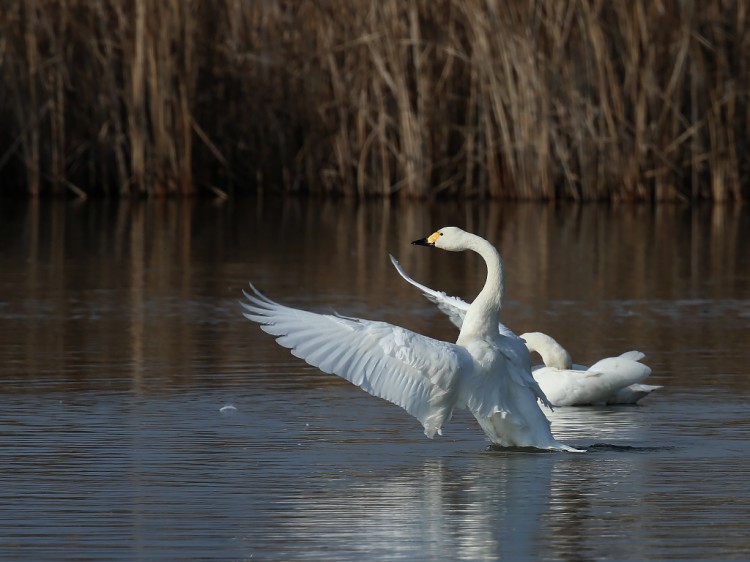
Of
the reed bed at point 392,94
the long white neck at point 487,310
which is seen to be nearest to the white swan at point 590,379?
the long white neck at point 487,310

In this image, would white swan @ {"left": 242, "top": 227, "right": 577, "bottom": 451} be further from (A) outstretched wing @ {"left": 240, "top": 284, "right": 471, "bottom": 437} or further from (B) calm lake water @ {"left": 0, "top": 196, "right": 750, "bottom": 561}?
(B) calm lake water @ {"left": 0, "top": 196, "right": 750, "bottom": 561}

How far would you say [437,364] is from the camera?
6480mm

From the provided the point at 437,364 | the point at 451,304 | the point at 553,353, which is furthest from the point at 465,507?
the point at 553,353

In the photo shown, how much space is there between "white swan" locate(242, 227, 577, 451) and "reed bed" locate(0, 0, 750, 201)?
12.6m

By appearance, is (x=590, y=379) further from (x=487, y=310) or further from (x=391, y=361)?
(x=391, y=361)

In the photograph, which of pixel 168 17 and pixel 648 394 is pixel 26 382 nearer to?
pixel 648 394

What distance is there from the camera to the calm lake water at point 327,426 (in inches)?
207

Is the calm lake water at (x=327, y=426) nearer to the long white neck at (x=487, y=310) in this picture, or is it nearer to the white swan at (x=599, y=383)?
the white swan at (x=599, y=383)

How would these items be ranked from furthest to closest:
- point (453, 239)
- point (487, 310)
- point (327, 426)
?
point (327, 426) < point (453, 239) < point (487, 310)

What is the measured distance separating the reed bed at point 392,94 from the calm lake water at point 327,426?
457 cm

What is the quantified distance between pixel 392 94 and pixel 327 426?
13.3 m

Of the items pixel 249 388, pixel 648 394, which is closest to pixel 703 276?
pixel 648 394

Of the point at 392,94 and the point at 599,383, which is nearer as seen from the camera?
the point at 599,383

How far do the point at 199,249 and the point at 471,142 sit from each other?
17.7 ft
